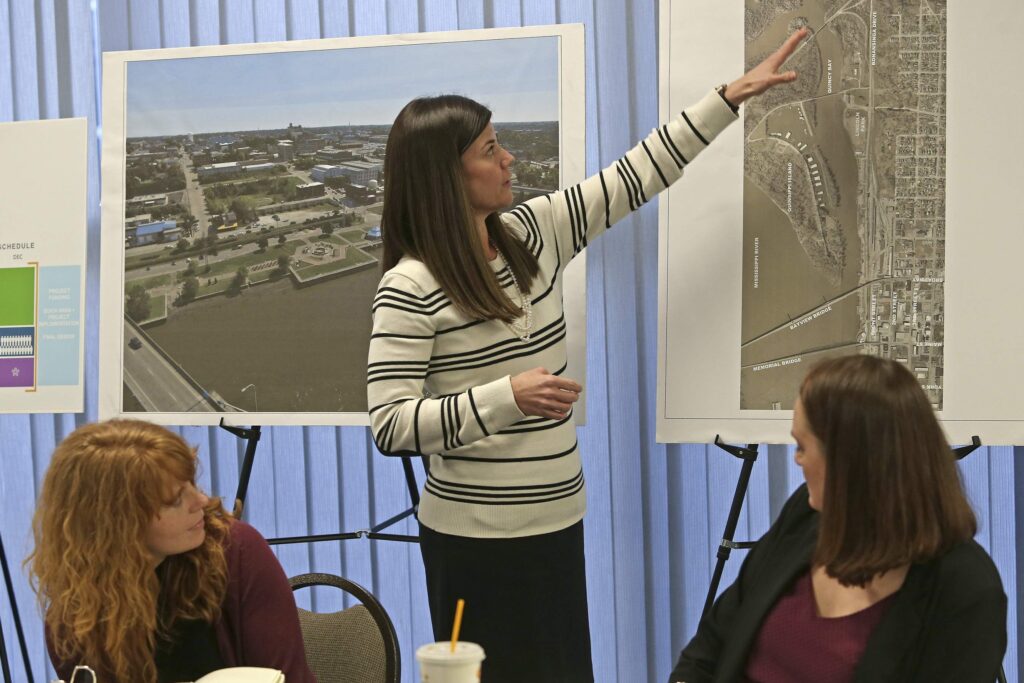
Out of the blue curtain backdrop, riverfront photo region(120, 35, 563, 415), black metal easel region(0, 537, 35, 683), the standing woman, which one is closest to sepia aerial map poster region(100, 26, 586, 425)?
riverfront photo region(120, 35, 563, 415)

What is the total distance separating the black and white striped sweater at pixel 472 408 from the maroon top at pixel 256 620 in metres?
0.37

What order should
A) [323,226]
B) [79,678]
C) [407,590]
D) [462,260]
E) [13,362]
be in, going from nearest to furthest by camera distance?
[79,678]
[462,260]
[323,226]
[13,362]
[407,590]

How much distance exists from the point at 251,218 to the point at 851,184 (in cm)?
149

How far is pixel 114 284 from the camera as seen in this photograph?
8.77ft

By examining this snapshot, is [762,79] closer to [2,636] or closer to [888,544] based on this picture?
[888,544]

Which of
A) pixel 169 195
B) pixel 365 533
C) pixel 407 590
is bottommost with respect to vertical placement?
pixel 407 590

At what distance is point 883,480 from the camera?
125 cm

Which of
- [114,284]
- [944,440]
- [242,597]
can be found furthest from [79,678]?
[114,284]

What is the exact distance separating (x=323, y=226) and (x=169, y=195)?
17.1 inches

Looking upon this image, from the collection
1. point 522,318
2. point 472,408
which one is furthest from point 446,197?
point 472,408

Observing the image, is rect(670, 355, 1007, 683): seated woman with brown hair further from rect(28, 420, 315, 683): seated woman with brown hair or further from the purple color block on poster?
the purple color block on poster

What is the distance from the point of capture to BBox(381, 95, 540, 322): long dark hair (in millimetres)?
1834

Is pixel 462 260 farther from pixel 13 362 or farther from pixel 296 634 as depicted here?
pixel 13 362

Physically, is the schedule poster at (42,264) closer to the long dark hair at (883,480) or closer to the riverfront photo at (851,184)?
the riverfront photo at (851,184)
